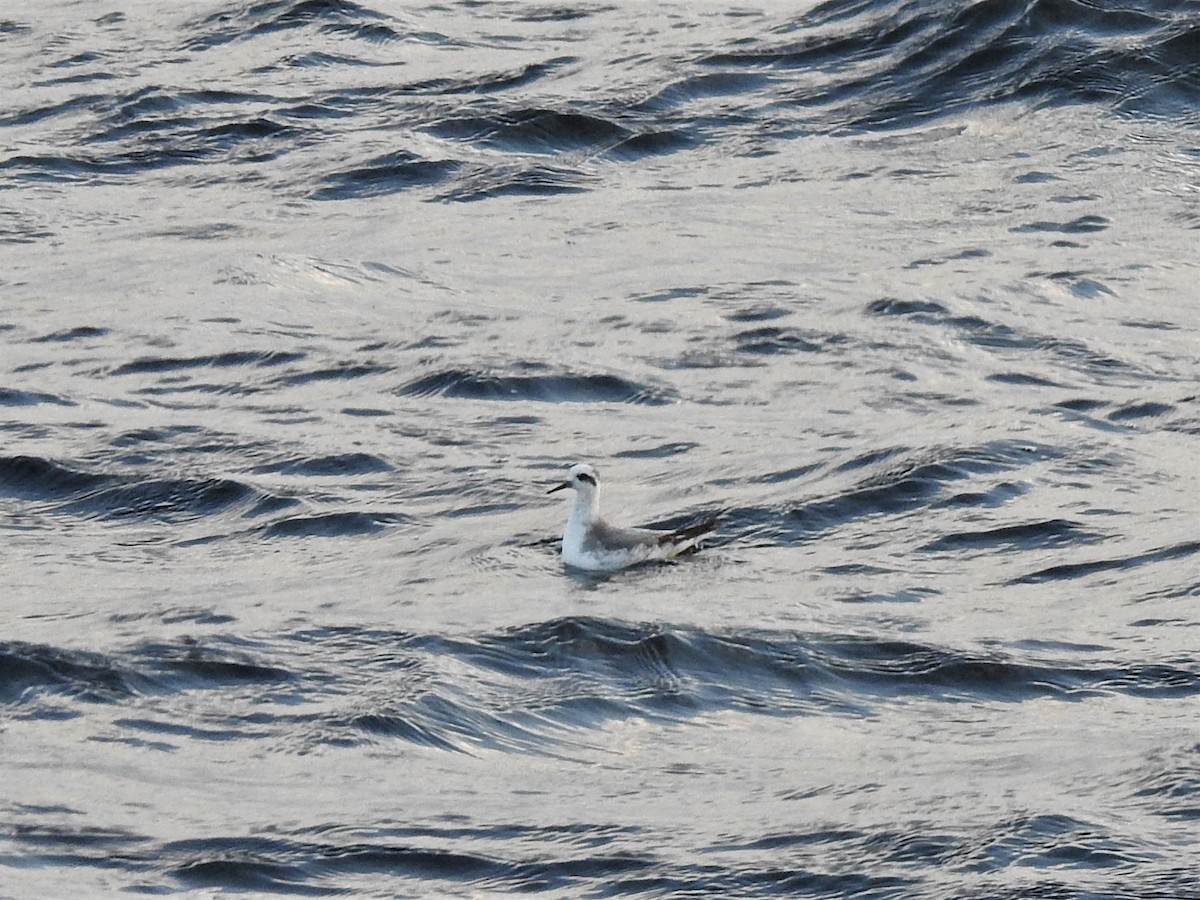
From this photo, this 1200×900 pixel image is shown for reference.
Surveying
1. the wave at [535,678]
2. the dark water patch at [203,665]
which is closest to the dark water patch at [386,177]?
the wave at [535,678]

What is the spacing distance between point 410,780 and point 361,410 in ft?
19.8

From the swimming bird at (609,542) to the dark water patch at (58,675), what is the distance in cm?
293

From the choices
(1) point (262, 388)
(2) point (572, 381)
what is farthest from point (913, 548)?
(1) point (262, 388)

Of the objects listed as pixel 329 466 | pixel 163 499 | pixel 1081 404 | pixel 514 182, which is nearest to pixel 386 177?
pixel 514 182

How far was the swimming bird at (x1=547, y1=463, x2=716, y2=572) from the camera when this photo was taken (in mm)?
13828

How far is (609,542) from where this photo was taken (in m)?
13.8

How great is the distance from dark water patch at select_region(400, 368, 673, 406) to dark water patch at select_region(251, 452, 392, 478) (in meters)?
1.34

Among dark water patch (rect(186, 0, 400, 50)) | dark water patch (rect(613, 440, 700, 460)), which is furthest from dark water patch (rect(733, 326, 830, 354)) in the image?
dark water patch (rect(186, 0, 400, 50))

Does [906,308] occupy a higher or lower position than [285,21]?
lower

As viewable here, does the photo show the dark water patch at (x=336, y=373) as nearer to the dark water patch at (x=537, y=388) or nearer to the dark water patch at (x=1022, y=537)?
the dark water patch at (x=537, y=388)

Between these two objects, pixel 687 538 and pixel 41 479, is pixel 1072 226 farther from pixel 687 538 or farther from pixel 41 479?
→ pixel 41 479

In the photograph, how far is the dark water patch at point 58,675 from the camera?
11.7 m

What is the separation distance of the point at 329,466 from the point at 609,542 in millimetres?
2345

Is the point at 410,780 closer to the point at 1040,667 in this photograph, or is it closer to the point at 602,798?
the point at 602,798
